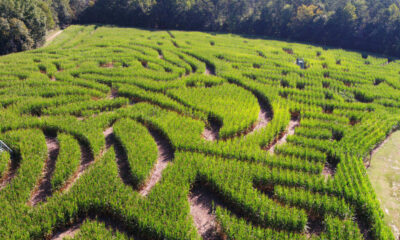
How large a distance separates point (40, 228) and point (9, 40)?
4049 cm

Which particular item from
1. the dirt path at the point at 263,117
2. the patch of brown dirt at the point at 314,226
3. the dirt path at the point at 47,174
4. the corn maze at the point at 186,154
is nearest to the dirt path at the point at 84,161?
the corn maze at the point at 186,154

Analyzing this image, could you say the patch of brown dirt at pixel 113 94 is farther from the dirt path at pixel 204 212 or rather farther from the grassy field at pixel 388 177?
the grassy field at pixel 388 177

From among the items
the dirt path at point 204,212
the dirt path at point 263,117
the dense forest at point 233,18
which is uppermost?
the dense forest at point 233,18

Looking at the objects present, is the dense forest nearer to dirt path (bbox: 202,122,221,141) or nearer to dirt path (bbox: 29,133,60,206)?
dirt path (bbox: 29,133,60,206)

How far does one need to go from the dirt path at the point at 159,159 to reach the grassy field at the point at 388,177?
402 inches

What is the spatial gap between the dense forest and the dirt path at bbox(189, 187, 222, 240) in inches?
1588

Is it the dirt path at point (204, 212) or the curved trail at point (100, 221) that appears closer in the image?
the curved trail at point (100, 221)

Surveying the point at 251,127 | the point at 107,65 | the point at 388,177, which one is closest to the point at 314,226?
the point at 388,177

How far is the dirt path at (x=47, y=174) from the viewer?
10195 mm

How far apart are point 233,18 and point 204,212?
61.4 m

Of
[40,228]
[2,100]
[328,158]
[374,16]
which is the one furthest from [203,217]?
[374,16]

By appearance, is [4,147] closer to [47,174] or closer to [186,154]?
[47,174]

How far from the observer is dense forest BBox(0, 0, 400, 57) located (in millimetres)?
39781

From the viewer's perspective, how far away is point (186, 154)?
41.2ft
